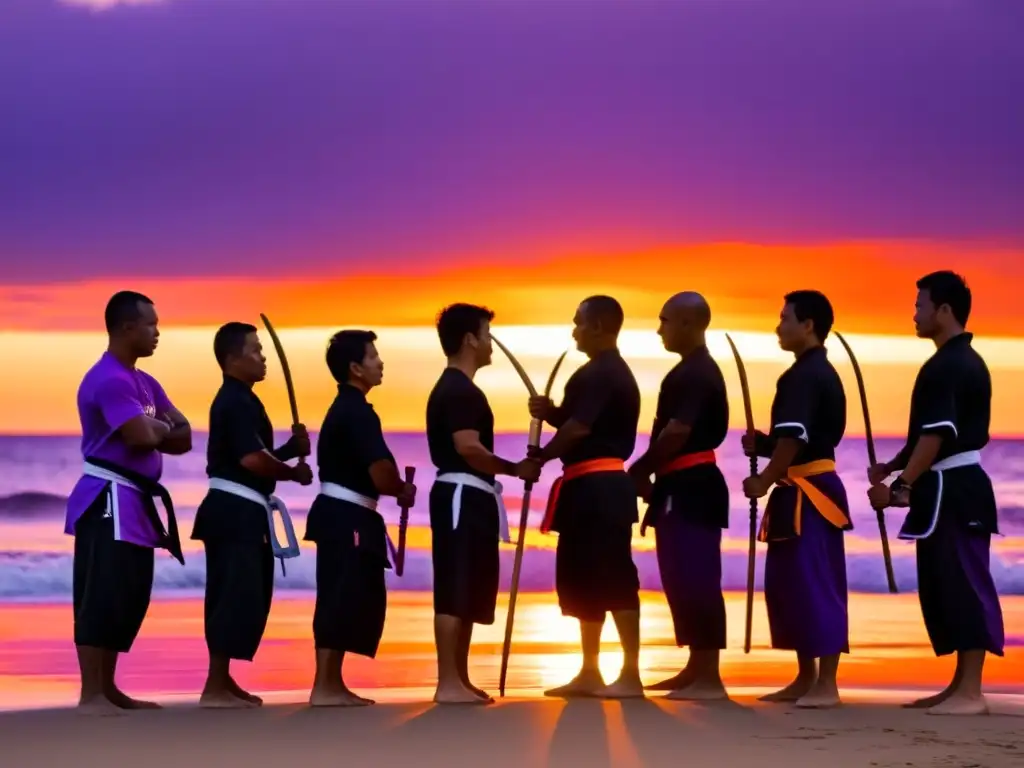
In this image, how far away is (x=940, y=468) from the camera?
1043cm

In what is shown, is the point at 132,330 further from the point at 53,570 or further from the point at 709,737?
the point at 53,570

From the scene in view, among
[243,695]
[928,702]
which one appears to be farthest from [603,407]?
[243,695]

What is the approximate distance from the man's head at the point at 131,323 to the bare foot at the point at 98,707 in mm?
1814

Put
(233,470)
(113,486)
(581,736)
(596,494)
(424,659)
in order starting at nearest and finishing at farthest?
(581,736), (113,486), (233,470), (596,494), (424,659)

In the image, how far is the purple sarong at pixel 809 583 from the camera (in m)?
10.5

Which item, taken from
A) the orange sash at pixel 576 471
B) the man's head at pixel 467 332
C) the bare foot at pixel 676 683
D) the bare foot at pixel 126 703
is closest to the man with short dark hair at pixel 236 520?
the bare foot at pixel 126 703

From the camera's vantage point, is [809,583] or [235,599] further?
[809,583]

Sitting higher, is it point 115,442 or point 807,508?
point 115,442

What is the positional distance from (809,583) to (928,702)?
887 mm

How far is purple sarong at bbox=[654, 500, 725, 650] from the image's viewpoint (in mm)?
10727

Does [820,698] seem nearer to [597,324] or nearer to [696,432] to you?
[696,432]

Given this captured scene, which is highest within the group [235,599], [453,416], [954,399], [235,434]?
[954,399]

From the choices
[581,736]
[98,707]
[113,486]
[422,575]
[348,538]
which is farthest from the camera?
[422,575]

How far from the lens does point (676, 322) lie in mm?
10930
